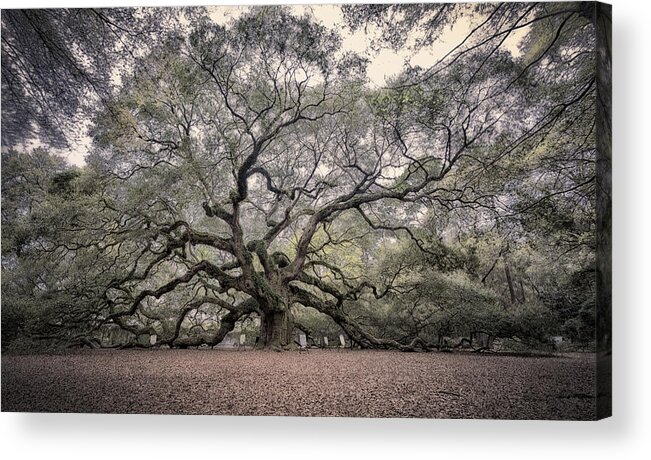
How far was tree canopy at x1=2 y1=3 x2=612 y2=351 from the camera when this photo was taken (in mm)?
6699

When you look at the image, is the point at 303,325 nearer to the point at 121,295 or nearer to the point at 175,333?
the point at 175,333

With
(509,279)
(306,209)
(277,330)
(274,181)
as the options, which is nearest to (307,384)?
(277,330)

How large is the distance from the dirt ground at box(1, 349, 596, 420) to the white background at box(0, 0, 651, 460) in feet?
0.55

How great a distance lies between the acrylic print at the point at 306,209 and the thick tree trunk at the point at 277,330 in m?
0.03

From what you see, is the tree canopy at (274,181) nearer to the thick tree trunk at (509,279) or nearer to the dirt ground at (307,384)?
the thick tree trunk at (509,279)

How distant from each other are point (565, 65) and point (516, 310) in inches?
106

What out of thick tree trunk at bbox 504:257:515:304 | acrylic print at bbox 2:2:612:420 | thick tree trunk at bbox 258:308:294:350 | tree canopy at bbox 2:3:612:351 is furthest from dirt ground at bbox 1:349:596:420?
thick tree trunk at bbox 504:257:515:304

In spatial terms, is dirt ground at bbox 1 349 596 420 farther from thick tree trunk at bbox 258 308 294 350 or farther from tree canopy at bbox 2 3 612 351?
tree canopy at bbox 2 3 612 351

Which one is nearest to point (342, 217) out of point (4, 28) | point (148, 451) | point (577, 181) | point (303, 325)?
point (303, 325)

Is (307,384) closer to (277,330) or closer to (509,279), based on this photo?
(277,330)

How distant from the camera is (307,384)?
6547 mm

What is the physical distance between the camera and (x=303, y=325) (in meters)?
7.13

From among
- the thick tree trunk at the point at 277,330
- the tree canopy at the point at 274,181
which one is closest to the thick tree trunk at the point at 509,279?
the tree canopy at the point at 274,181

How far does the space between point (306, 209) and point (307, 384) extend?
2.03 m
